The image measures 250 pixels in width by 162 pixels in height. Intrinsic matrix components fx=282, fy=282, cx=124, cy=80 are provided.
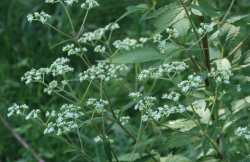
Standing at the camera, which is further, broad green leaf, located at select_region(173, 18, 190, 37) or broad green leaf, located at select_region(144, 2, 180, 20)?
broad green leaf, located at select_region(173, 18, 190, 37)

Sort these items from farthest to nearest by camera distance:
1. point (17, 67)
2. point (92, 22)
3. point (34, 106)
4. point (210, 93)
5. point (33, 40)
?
point (92, 22) < point (33, 40) < point (17, 67) < point (34, 106) < point (210, 93)

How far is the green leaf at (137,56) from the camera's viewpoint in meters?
1.61

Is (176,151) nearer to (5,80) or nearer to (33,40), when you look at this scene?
(5,80)

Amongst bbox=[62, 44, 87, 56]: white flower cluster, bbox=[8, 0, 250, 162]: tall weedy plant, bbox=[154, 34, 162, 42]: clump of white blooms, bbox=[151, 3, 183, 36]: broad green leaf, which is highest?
bbox=[151, 3, 183, 36]: broad green leaf

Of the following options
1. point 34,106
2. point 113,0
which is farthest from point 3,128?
point 113,0

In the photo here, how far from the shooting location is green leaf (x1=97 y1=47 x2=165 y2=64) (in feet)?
5.29

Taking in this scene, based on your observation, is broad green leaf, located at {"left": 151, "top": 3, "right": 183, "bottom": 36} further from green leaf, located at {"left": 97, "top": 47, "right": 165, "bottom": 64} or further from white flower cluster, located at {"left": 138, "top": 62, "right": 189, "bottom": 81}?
green leaf, located at {"left": 97, "top": 47, "right": 165, "bottom": 64}

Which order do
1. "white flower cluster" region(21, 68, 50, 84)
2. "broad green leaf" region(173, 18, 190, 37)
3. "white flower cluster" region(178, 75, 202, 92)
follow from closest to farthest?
"white flower cluster" region(178, 75, 202, 92) → "white flower cluster" region(21, 68, 50, 84) → "broad green leaf" region(173, 18, 190, 37)

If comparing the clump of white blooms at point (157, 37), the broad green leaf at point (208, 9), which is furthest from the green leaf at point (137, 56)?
the broad green leaf at point (208, 9)

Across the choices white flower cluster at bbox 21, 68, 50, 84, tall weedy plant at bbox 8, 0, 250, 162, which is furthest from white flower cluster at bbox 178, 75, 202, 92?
white flower cluster at bbox 21, 68, 50, 84

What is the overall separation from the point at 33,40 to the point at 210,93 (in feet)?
11.8

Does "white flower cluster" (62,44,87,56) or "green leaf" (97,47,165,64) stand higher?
"white flower cluster" (62,44,87,56)

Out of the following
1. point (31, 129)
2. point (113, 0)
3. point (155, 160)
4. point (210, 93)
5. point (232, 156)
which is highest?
point (113, 0)

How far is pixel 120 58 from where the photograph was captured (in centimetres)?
167
